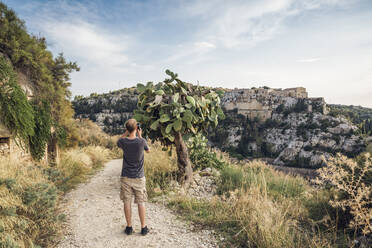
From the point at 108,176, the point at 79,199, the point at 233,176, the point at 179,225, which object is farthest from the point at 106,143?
the point at 179,225

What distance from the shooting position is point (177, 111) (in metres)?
4.20

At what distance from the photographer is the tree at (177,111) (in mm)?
4266

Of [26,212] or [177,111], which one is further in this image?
[177,111]

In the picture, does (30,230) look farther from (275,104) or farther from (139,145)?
(275,104)

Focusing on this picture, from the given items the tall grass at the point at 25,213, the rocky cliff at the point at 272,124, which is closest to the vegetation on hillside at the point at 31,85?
the tall grass at the point at 25,213

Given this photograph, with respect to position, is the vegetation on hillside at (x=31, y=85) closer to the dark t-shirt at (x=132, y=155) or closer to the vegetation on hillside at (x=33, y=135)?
the vegetation on hillside at (x=33, y=135)

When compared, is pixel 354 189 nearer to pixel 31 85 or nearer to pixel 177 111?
pixel 177 111

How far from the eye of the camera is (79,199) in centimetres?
449

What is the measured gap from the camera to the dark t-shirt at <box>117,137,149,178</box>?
2947 millimetres

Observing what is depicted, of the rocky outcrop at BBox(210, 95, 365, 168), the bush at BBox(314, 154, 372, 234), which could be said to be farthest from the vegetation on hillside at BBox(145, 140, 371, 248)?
the rocky outcrop at BBox(210, 95, 365, 168)

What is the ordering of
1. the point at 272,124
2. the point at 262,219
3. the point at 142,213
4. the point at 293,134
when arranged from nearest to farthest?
1. the point at 262,219
2. the point at 142,213
3. the point at 293,134
4. the point at 272,124

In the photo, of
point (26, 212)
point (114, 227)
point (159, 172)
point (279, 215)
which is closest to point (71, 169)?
point (159, 172)

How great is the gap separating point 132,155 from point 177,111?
159 centimetres

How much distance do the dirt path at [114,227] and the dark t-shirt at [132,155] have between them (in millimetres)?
912
